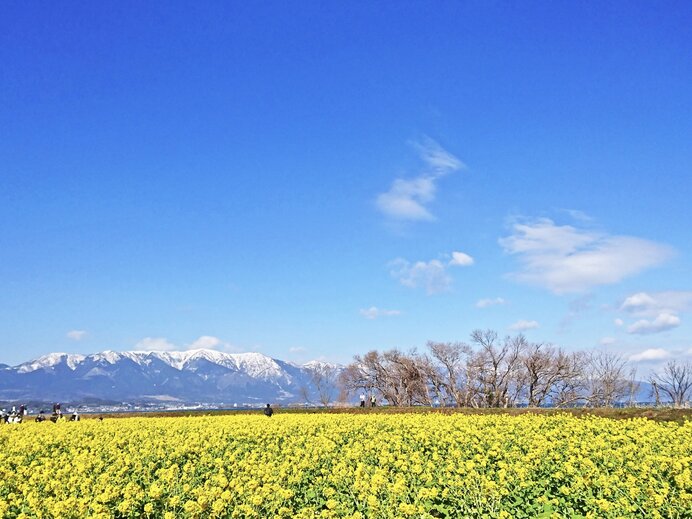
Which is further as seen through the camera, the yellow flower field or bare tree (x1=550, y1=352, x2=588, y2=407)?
bare tree (x1=550, y1=352, x2=588, y2=407)

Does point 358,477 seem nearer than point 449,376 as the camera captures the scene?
Yes

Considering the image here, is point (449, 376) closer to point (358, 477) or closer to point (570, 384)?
point (570, 384)

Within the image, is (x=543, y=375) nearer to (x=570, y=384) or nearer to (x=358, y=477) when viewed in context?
(x=570, y=384)

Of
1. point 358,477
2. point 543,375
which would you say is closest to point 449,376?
point 543,375

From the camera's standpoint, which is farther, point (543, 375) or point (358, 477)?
point (543, 375)

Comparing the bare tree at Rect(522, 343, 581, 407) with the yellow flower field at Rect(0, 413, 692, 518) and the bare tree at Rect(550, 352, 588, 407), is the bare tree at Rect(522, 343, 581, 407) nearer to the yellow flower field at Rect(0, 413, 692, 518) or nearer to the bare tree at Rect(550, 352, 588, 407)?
the bare tree at Rect(550, 352, 588, 407)

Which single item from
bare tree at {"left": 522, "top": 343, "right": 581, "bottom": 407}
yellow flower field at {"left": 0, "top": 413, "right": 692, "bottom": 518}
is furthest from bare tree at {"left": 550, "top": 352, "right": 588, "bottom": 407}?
yellow flower field at {"left": 0, "top": 413, "right": 692, "bottom": 518}

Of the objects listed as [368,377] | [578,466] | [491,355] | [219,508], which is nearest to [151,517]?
[219,508]

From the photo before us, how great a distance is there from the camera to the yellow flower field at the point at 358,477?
10062 mm

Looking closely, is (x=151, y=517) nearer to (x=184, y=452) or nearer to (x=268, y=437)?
(x=184, y=452)

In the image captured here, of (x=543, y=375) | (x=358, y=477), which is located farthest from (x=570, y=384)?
(x=358, y=477)

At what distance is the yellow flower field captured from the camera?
33.0 feet

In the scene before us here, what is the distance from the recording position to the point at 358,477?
11852 millimetres

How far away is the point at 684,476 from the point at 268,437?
15248mm
